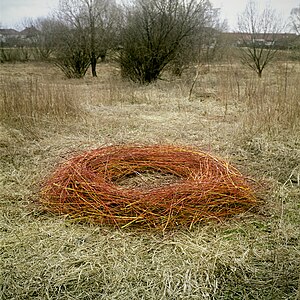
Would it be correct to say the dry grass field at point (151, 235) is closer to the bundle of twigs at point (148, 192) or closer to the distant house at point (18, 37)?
the bundle of twigs at point (148, 192)

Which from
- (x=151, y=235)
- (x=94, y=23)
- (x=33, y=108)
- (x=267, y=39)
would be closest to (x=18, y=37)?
(x=94, y=23)

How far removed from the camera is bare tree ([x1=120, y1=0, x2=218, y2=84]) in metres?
12.9

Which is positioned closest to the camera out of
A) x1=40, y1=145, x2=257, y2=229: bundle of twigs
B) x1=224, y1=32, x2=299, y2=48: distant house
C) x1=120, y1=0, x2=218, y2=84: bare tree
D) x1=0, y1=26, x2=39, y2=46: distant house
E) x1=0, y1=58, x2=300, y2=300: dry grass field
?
x1=0, y1=58, x2=300, y2=300: dry grass field

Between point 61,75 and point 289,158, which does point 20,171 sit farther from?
point 61,75

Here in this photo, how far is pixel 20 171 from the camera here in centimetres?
419

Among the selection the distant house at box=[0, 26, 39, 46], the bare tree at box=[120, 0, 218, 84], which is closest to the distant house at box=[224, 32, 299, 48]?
the bare tree at box=[120, 0, 218, 84]

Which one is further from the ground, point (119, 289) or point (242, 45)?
point (242, 45)

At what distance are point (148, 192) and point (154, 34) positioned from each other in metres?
10.7

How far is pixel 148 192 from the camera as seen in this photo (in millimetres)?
3416

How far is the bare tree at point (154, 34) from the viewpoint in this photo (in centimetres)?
1288

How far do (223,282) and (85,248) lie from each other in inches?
43.7

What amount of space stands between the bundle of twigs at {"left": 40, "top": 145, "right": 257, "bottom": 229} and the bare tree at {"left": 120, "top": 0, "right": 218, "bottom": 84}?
31.5 feet

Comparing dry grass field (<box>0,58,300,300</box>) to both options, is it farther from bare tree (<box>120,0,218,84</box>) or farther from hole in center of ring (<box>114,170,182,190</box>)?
bare tree (<box>120,0,218,84</box>)

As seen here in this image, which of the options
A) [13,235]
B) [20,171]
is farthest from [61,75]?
[13,235]
